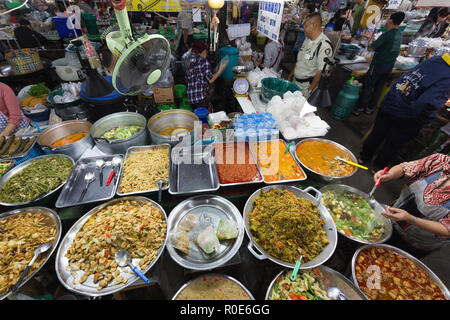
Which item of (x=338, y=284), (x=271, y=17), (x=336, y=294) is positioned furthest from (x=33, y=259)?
(x=271, y=17)

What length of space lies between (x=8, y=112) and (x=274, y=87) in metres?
4.66

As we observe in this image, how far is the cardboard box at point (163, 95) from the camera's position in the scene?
445 centimetres

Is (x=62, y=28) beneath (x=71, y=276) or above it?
above

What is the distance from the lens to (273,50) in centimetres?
642

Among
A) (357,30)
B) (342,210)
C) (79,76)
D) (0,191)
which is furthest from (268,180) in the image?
(357,30)

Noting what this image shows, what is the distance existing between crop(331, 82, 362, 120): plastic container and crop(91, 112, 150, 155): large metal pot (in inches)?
223

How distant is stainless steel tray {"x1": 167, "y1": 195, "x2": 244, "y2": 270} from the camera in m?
1.69

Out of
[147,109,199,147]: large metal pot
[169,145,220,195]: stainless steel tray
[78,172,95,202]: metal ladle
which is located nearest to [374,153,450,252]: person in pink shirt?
[169,145,220,195]: stainless steel tray

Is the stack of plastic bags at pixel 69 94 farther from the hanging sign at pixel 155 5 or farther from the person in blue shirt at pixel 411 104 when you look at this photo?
the person in blue shirt at pixel 411 104

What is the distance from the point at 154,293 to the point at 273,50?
7224 mm

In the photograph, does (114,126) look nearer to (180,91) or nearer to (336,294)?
(180,91)

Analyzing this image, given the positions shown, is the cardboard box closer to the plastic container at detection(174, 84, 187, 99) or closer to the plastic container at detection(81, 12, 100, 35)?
the plastic container at detection(174, 84, 187, 99)

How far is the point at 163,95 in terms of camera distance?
4.55 metres

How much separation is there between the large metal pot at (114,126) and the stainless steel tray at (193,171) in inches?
21.2
